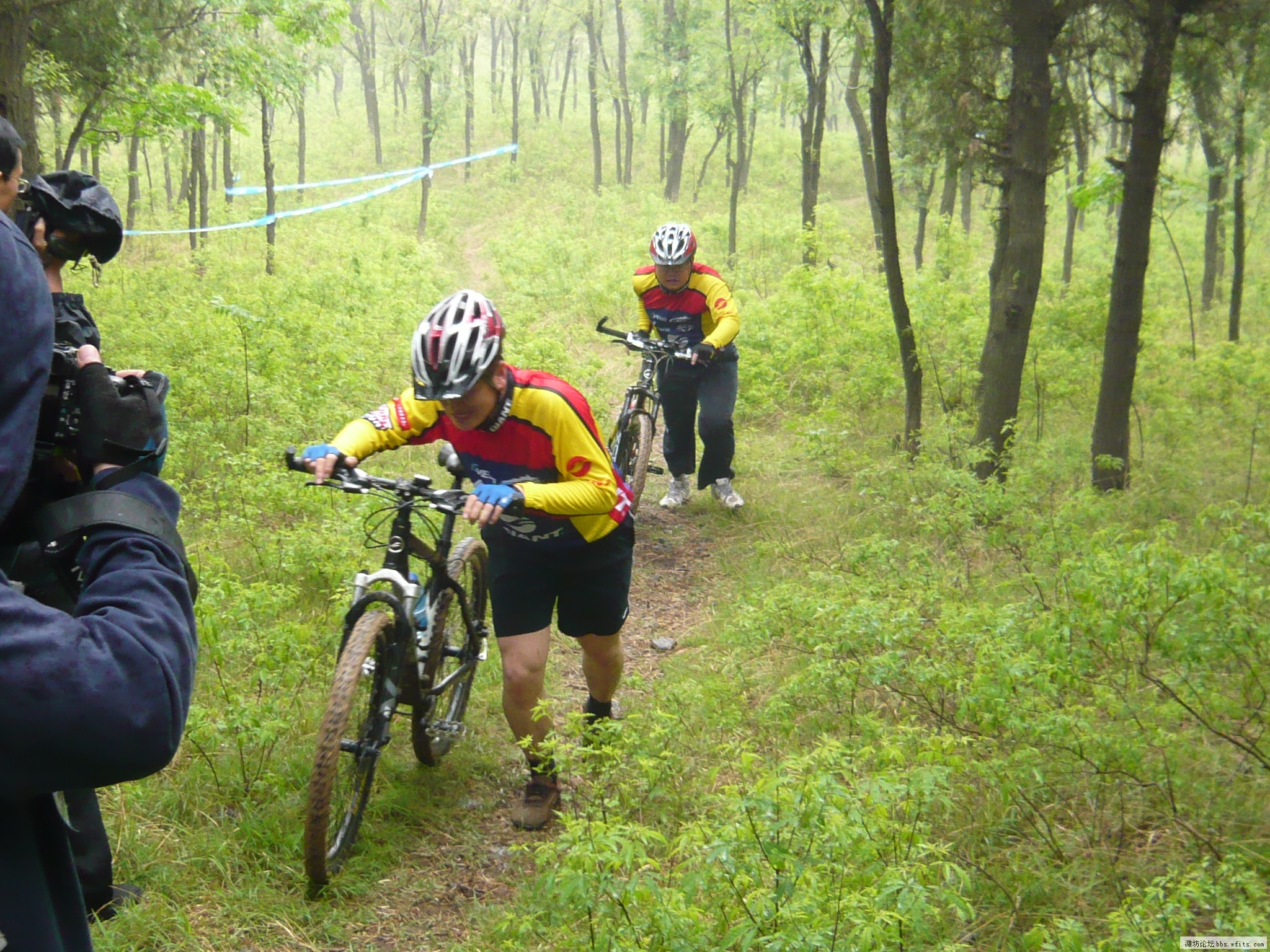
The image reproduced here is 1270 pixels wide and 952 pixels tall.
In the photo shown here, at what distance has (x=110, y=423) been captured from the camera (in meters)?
1.49

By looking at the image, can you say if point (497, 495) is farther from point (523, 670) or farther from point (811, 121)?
point (811, 121)

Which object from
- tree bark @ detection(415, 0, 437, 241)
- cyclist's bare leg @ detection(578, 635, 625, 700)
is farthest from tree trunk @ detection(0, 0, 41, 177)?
tree bark @ detection(415, 0, 437, 241)

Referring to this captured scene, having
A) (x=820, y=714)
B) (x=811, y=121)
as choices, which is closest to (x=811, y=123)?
(x=811, y=121)

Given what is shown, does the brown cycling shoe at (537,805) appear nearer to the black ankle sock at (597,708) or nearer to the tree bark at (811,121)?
the black ankle sock at (597,708)

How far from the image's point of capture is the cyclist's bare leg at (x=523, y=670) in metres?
4.51

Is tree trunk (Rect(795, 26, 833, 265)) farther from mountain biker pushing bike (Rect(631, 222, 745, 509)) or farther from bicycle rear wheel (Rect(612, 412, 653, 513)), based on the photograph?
bicycle rear wheel (Rect(612, 412, 653, 513))

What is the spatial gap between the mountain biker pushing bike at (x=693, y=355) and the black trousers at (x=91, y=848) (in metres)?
5.71

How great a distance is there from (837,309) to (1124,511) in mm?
6255

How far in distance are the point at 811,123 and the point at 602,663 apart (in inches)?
712

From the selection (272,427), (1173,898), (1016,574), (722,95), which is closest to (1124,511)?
(1016,574)

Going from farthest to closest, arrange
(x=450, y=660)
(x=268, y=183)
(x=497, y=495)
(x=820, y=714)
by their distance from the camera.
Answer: (x=268, y=183) → (x=450, y=660) → (x=820, y=714) → (x=497, y=495)

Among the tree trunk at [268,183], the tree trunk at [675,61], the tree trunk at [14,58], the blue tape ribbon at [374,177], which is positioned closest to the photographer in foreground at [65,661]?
the tree trunk at [14,58]

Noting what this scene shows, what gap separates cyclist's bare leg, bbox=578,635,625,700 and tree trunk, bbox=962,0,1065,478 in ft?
14.4

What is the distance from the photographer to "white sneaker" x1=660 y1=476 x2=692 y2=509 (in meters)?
9.67
